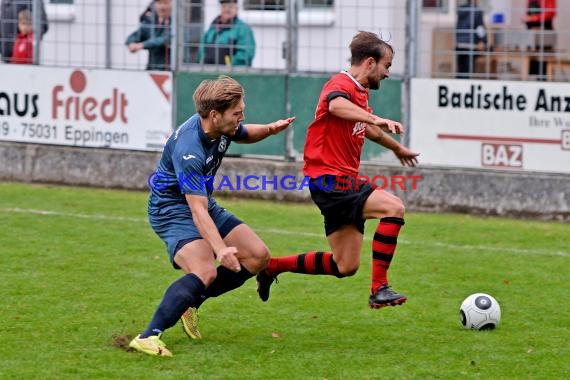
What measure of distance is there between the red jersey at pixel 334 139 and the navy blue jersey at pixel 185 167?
0.77 metres

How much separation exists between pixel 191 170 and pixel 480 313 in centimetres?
209

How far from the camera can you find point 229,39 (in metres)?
13.0

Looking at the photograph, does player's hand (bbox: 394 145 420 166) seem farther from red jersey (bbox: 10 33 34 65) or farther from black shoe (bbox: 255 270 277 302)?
red jersey (bbox: 10 33 34 65)

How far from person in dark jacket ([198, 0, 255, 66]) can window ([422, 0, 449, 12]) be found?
1.85m

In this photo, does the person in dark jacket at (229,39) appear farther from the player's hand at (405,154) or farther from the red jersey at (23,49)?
the player's hand at (405,154)

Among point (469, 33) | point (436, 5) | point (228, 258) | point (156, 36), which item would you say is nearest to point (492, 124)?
point (469, 33)

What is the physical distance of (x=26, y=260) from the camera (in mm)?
9500

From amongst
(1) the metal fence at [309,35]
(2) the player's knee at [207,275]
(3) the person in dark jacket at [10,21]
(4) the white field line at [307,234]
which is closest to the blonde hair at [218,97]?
(2) the player's knee at [207,275]

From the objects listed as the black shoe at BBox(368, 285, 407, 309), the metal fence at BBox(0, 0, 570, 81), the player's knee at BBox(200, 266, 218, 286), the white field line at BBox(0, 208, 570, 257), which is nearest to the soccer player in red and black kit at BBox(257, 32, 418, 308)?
the black shoe at BBox(368, 285, 407, 309)

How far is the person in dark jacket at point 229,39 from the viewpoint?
42.5ft

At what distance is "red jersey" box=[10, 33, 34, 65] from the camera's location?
45.4 ft

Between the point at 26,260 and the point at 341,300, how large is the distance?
266 centimetres

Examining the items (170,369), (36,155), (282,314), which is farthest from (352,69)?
(36,155)

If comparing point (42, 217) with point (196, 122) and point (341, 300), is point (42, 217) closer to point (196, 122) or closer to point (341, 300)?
point (341, 300)
